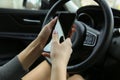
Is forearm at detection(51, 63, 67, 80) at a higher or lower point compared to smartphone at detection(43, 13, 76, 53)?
lower

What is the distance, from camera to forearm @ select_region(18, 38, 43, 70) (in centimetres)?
149

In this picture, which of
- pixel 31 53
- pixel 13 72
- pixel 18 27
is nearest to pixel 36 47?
pixel 31 53

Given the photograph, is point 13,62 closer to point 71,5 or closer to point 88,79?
point 88,79

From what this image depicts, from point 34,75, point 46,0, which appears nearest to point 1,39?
point 46,0

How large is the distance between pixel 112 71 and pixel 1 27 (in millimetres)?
1207

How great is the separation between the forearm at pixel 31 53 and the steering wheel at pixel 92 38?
0.57 ft

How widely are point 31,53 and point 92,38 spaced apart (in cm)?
31

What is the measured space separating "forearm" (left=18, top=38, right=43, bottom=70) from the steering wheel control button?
23 cm

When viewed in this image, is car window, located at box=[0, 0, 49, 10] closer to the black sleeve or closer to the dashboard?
the dashboard

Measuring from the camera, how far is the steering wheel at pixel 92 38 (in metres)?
1.35

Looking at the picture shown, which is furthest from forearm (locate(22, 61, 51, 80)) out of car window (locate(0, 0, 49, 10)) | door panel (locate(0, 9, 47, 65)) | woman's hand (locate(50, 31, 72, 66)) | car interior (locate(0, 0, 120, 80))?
car window (locate(0, 0, 49, 10))

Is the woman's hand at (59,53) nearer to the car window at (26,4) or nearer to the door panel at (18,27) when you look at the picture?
the door panel at (18,27)

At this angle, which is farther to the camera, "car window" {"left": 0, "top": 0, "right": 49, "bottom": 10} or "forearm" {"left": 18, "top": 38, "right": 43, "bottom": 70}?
"car window" {"left": 0, "top": 0, "right": 49, "bottom": 10}

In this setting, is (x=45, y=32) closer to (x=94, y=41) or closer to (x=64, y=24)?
(x=64, y=24)
